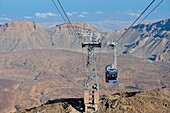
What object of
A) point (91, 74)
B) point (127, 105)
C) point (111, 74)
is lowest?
point (127, 105)

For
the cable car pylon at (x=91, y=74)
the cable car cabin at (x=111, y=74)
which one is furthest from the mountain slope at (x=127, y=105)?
the cable car cabin at (x=111, y=74)

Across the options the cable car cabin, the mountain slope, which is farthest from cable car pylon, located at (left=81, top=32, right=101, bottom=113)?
the cable car cabin

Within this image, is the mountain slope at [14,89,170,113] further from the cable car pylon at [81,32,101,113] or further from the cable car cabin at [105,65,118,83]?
the cable car cabin at [105,65,118,83]

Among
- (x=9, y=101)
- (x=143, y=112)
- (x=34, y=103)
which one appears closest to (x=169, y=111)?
(x=143, y=112)

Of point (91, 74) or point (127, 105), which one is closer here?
point (91, 74)

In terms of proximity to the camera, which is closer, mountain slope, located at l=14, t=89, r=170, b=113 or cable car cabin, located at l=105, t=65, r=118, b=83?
cable car cabin, located at l=105, t=65, r=118, b=83

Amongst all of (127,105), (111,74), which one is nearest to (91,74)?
(127,105)

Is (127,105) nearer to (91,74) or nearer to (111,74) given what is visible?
(91,74)

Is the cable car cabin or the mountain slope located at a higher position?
the cable car cabin

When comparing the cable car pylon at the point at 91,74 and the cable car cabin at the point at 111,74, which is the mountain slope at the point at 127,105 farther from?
the cable car cabin at the point at 111,74

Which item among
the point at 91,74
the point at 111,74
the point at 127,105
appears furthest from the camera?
the point at 127,105
